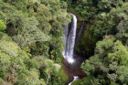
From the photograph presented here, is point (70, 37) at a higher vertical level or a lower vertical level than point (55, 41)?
lower

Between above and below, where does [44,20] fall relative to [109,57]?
above

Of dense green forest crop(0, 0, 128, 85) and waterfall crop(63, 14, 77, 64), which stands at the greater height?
dense green forest crop(0, 0, 128, 85)

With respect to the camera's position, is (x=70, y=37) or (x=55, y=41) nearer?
(x=55, y=41)

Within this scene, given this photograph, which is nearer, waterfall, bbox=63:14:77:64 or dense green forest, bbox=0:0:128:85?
dense green forest, bbox=0:0:128:85

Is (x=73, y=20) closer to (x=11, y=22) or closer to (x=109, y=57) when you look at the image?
(x=109, y=57)

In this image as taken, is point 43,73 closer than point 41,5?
Yes

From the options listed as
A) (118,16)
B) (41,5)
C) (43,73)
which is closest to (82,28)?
(118,16)

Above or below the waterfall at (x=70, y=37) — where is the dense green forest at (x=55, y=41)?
above

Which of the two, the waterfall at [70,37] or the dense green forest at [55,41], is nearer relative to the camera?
the dense green forest at [55,41]
